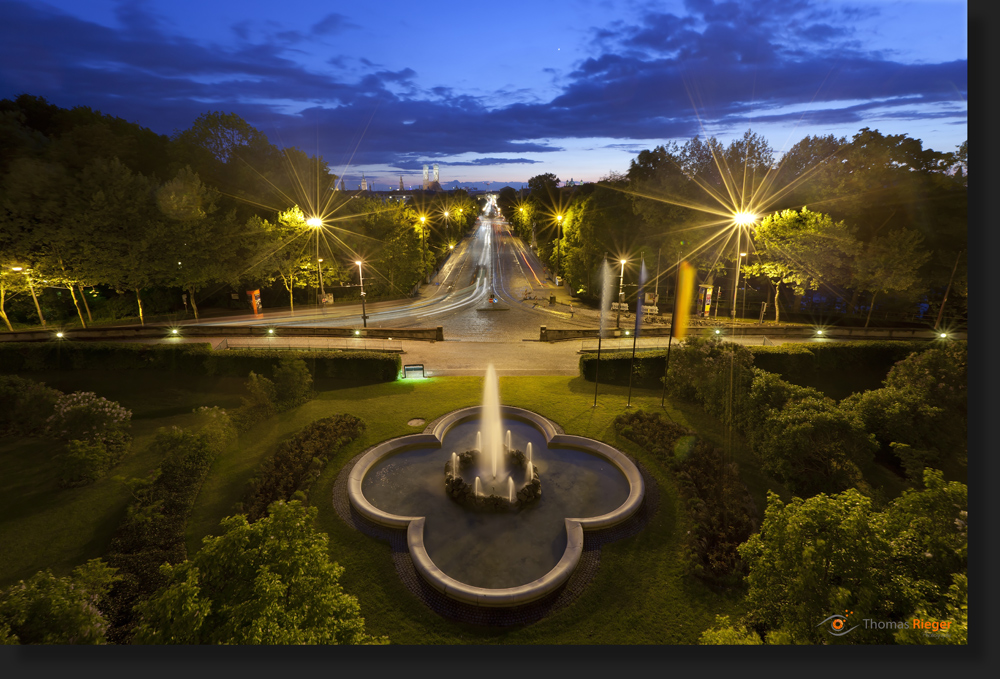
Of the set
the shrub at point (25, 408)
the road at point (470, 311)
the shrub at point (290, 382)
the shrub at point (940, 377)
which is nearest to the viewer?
the shrub at point (940, 377)

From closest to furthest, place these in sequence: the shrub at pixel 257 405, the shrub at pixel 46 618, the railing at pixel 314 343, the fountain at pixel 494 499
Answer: the shrub at pixel 46 618 → the fountain at pixel 494 499 → the shrub at pixel 257 405 → the railing at pixel 314 343

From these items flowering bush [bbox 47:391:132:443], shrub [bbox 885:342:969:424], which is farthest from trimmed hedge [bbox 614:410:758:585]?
flowering bush [bbox 47:391:132:443]

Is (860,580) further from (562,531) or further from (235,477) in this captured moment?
(235,477)

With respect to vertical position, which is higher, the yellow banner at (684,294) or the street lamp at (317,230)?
the street lamp at (317,230)

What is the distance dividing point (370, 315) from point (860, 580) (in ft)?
133

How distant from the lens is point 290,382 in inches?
806

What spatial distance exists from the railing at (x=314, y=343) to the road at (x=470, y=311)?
13.8 ft

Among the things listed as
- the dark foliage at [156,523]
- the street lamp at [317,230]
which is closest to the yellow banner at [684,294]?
the street lamp at [317,230]

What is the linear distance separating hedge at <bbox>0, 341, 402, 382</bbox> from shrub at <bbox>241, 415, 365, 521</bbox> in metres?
5.91

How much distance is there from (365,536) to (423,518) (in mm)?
1679

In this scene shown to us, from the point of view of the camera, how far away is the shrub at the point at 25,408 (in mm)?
17250

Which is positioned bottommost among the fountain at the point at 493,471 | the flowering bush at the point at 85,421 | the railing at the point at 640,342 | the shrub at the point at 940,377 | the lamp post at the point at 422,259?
the fountain at the point at 493,471

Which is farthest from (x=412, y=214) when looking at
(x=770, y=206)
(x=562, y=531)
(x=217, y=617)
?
(x=217, y=617)

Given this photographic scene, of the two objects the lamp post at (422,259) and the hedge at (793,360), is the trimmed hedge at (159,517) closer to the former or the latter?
the hedge at (793,360)
